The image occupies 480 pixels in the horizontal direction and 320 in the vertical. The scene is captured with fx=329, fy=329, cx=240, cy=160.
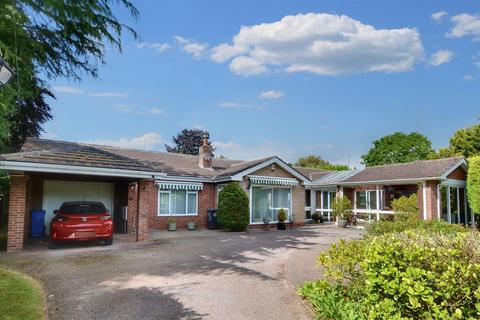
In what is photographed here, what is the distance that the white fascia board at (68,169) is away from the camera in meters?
11.5

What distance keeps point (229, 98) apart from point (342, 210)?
12.1 m

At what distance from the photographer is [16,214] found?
38.9 ft

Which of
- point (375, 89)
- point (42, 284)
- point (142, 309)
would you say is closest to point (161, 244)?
point (42, 284)

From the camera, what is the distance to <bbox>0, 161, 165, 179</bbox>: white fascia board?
11508 mm

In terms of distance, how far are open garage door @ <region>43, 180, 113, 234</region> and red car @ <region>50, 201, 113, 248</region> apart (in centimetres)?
508

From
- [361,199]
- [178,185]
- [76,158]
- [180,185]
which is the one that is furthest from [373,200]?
[76,158]

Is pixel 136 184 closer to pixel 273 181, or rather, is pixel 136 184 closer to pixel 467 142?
pixel 273 181

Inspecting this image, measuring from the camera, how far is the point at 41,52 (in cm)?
852

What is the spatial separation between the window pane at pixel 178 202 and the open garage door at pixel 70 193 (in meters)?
3.61

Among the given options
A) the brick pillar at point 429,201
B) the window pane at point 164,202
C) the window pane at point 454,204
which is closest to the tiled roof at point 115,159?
the window pane at point 164,202

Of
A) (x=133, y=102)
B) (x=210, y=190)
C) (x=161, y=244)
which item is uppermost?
(x=133, y=102)

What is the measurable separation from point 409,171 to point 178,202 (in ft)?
51.3

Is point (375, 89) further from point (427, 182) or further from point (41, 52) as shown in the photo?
point (41, 52)

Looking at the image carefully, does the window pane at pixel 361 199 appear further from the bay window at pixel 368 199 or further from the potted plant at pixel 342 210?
the potted plant at pixel 342 210
